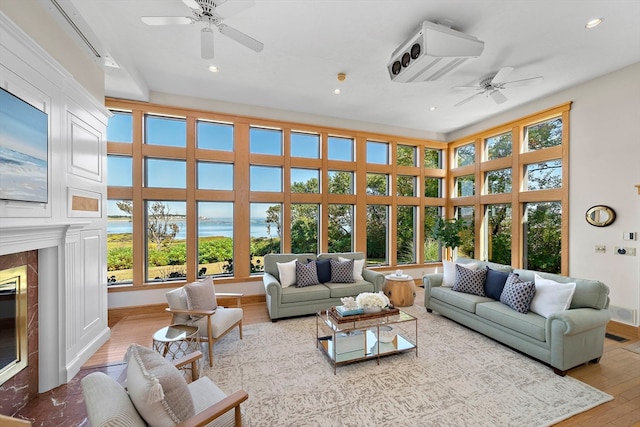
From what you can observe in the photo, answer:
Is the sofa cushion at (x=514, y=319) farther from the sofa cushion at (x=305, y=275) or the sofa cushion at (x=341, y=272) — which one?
the sofa cushion at (x=305, y=275)

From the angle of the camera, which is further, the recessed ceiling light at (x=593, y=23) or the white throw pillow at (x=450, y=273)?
the white throw pillow at (x=450, y=273)

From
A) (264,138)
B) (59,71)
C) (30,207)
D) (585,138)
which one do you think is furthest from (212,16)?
(585,138)

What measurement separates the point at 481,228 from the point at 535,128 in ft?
7.12

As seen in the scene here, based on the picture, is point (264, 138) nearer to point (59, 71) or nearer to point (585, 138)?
point (59, 71)

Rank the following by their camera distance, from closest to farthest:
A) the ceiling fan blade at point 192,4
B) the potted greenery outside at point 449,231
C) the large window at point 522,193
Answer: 1. the ceiling fan blade at point 192,4
2. the large window at point 522,193
3. the potted greenery outside at point 449,231

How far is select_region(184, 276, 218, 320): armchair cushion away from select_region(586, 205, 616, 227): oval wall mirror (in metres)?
5.55

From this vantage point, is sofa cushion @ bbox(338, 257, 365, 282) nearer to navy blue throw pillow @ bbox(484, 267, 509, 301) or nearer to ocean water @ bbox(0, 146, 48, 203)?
navy blue throw pillow @ bbox(484, 267, 509, 301)

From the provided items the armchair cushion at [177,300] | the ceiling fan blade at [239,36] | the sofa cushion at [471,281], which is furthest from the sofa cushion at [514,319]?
the ceiling fan blade at [239,36]

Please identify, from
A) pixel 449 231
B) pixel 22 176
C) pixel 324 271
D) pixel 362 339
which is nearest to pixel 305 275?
pixel 324 271

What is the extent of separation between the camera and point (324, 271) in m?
4.62

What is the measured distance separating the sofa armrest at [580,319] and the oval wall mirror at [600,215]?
5.78 ft

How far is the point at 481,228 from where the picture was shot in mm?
5820

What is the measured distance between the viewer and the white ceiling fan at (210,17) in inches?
88.1

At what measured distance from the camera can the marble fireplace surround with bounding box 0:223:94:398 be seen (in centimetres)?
231
